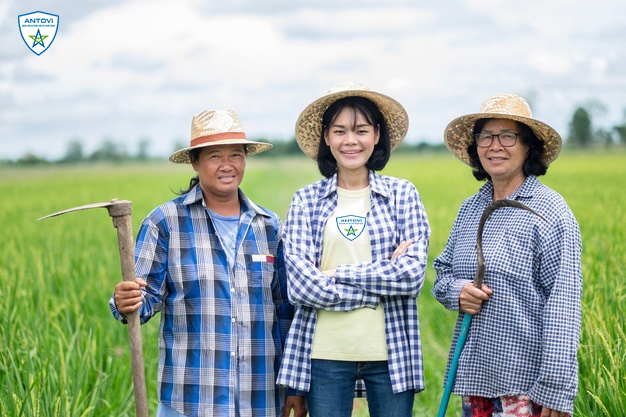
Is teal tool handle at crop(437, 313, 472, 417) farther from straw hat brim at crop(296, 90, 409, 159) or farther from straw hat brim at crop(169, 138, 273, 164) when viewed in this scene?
straw hat brim at crop(169, 138, 273, 164)

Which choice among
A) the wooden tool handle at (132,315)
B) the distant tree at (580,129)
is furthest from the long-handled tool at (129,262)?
the distant tree at (580,129)

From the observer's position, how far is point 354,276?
287cm

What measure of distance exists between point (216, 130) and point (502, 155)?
1.16 meters

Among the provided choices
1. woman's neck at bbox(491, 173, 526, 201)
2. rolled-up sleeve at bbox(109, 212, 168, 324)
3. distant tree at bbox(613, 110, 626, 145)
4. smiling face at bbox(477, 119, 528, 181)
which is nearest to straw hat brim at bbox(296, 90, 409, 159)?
smiling face at bbox(477, 119, 528, 181)

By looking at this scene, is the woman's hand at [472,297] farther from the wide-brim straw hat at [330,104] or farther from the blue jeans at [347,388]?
the wide-brim straw hat at [330,104]

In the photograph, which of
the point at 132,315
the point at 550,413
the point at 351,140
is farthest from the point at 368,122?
the point at 550,413

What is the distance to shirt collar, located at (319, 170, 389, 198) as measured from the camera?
10.0ft

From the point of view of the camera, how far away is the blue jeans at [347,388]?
295cm

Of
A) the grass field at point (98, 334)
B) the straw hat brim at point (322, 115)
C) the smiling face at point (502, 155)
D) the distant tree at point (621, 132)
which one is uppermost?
the distant tree at point (621, 132)

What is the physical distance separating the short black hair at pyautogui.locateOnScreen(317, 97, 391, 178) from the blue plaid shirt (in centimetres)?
9

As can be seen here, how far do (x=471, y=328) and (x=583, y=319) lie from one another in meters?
1.48

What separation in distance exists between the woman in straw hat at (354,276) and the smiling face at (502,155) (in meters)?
0.32

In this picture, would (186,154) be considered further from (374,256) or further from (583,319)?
(583,319)

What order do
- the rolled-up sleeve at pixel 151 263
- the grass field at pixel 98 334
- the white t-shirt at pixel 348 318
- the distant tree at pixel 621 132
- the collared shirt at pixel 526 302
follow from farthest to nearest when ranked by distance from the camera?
1. the distant tree at pixel 621 132
2. the grass field at pixel 98 334
3. the rolled-up sleeve at pixel 151 263
4. the white t-shirt at pixel 348 318
5. the collared shirt at pixel 526 302
